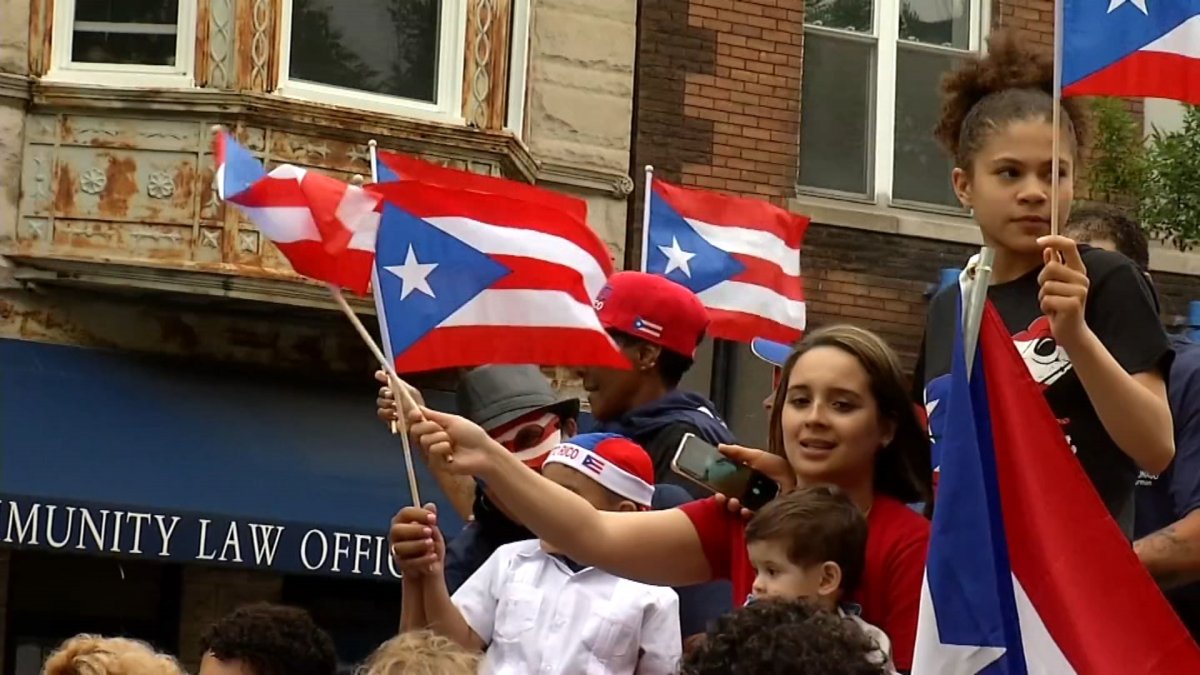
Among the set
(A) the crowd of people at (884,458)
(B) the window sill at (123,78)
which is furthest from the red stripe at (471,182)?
(B) the window sill at (123,78)

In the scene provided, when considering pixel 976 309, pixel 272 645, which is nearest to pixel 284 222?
pixel 272 645

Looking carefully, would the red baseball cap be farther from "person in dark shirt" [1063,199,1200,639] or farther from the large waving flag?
the large waving flag

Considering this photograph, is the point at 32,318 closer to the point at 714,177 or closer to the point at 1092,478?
the point at 714,177

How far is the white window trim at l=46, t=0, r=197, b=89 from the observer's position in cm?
1326

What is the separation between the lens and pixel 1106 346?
4.62 m

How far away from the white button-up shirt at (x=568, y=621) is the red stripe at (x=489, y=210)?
1365 mm

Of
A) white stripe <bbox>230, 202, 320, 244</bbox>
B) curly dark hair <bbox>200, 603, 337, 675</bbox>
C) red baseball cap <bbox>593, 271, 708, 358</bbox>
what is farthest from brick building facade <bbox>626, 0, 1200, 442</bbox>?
curly dark hair <bbox>200, 603, 337, 675</bbox>

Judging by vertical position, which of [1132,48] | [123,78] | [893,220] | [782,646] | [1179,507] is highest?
[123,78]

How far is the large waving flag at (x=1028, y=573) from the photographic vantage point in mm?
4141

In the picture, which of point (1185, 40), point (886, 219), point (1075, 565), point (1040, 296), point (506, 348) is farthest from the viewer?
point (886, 219)

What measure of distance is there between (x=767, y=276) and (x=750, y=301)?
0.57ft

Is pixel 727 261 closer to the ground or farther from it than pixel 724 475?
farther from it

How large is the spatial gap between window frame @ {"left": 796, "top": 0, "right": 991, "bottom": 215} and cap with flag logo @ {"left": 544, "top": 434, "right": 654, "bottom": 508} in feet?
32.1

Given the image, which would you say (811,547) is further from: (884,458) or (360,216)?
(360,216)
